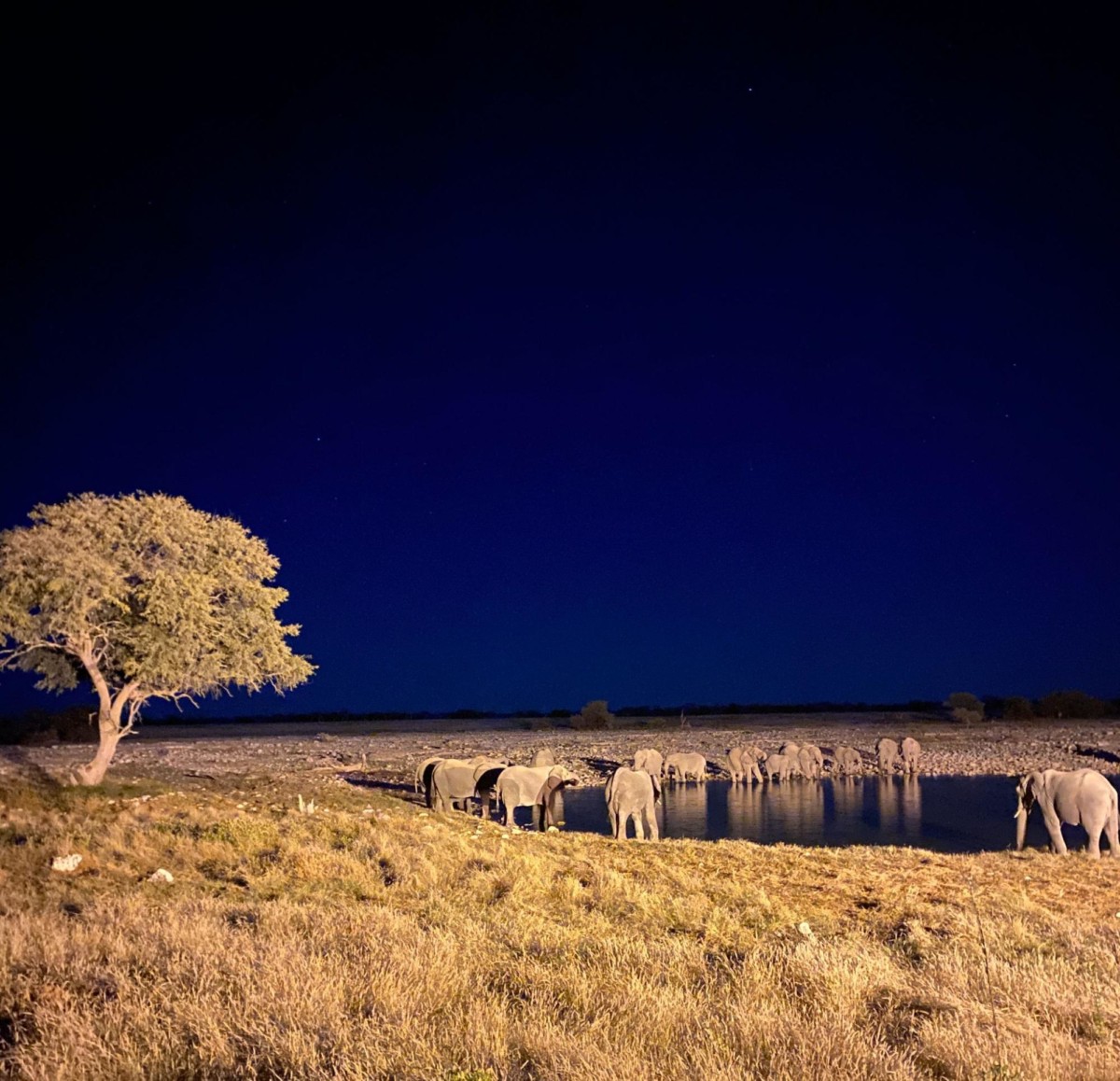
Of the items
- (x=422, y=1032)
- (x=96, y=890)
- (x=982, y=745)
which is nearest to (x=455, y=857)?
(x=96, y=890)

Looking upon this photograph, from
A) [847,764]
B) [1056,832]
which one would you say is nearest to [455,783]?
[1056,832]

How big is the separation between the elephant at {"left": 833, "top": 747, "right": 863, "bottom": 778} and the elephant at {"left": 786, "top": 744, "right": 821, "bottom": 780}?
50.4 inches

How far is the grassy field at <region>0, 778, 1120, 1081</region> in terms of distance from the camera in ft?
20.4

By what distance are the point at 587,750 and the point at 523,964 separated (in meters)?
49.2

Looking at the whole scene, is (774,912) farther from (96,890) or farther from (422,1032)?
(96,890)

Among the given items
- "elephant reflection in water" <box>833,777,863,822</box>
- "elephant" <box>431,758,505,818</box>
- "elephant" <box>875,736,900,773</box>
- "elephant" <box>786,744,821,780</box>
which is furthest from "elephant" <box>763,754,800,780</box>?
"elephant" <box>431,758,505,818</box>

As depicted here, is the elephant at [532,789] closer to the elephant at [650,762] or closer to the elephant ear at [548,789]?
the elephant ear at [548,789]

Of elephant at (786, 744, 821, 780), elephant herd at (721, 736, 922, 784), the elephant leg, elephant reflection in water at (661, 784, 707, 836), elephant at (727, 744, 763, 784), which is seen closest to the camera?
the elephant leg

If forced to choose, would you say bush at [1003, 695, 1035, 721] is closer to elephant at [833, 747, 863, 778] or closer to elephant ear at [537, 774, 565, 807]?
elephant at [833, 747, 863, 778]

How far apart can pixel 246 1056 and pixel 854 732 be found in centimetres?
7188

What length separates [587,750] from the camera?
57000mm

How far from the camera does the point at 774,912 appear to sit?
1308 cm

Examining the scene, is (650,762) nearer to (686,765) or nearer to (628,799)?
(686,765)

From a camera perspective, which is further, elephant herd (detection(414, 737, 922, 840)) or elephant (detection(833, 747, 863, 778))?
elephant (detection(833, 747, 863, 778))
